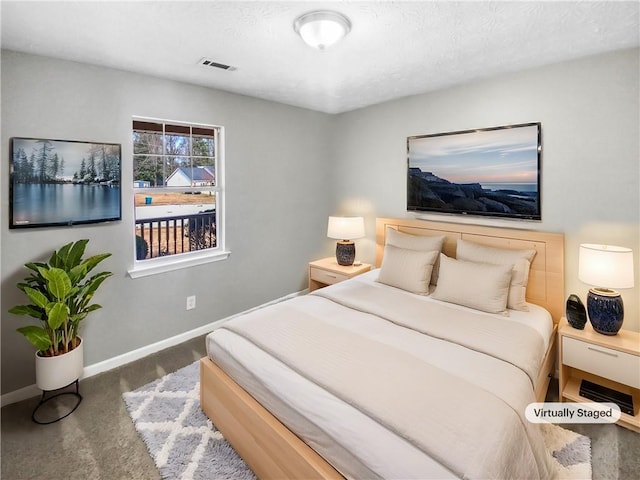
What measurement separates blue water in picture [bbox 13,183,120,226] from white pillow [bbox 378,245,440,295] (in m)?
2.35

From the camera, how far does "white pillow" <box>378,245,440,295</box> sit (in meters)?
2.84

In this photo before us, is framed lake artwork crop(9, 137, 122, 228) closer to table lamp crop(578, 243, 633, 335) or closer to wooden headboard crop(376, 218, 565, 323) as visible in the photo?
wooden headboard crop(376, 218, 565, 323)

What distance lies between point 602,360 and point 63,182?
3.88 meters

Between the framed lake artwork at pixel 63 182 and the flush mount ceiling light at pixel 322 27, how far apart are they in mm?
1750

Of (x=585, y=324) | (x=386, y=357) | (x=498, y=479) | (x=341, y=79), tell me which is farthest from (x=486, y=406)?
(x=341, y=79)

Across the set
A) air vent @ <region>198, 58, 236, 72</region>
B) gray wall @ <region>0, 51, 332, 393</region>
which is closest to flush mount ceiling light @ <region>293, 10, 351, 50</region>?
air vent @ <region>198, 58, 236, 72</region>

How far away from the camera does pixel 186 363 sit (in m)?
2.82

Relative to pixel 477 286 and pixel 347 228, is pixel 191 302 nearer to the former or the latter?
pixel 347 228

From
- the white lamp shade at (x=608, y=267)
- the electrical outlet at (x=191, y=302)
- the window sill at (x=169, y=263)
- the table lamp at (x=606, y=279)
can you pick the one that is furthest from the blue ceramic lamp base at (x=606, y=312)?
the electrical outlet at (x=191, y=302)

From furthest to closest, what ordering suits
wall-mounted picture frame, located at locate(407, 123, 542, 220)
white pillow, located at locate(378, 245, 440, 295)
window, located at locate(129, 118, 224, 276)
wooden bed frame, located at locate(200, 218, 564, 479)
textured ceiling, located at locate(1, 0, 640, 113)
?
1. window, located at locate(129, 118, 224, 276)
2. white pillow, located at locate(378, 245, 440, 295)
3. wall-mounted picture frame, located at locate(407, 123, 542, 220)
4. textured ceiling, located at locate(1, 0, 640, 113)
5. wooden bed frame, located at locate(200, 218, 564, 479)

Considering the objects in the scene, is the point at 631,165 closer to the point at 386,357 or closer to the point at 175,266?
the point at 386,357

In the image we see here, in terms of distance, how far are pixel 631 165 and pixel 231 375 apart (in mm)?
2996

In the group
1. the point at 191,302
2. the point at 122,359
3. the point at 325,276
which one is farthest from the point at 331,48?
the point at 122,359

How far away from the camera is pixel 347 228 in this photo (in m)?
3.73
